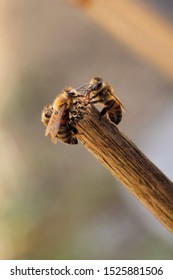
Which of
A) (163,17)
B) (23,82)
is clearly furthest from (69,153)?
(163,17)

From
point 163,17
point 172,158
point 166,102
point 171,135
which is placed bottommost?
point 163,17

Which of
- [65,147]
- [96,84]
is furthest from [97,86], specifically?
[65,147]

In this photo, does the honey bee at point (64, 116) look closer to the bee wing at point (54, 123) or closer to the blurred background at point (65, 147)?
the bee wing at point (54, 123)

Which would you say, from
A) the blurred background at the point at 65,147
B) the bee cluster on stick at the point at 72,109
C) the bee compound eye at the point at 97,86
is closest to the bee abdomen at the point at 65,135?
the bee cluster on stick at the point at 72,109

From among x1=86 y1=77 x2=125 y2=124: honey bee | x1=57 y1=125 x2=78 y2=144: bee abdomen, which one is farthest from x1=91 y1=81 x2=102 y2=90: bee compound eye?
x1=57 y1=125 x2=78 y2=144: bee abdomen

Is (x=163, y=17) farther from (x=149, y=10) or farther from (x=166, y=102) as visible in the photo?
(x=166, y=102)

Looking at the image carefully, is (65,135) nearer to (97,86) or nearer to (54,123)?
(54,123)
